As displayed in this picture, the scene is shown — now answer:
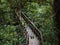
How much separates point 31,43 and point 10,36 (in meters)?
2.65

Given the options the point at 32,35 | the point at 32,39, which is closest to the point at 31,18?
the point at 32,35

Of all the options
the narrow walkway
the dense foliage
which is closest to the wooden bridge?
the narrow walkway

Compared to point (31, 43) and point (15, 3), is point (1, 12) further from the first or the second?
point (31, 43)

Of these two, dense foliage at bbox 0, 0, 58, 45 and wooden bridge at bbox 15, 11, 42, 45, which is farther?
dense foliage at bbox 0, 0, 58, 45

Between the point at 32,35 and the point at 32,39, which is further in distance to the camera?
the point at 32,35

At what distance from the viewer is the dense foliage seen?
9.49 m

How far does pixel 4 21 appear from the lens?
11805 millimetres

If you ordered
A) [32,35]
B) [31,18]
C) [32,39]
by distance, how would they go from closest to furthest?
[32,39]
[32,35]
[31,18]

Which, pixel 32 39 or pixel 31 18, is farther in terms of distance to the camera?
pixel 31 18

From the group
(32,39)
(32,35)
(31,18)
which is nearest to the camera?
(32,39)

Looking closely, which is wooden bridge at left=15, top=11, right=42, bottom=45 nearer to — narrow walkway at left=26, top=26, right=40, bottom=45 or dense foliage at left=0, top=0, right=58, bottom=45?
narrow walkway at left=26, top=26, right=40, bottom=45

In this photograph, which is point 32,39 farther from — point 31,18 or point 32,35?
point 31,18

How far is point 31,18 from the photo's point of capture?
11609 millimetres

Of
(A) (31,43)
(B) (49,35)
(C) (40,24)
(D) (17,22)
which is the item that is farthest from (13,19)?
(A) (31,43)
